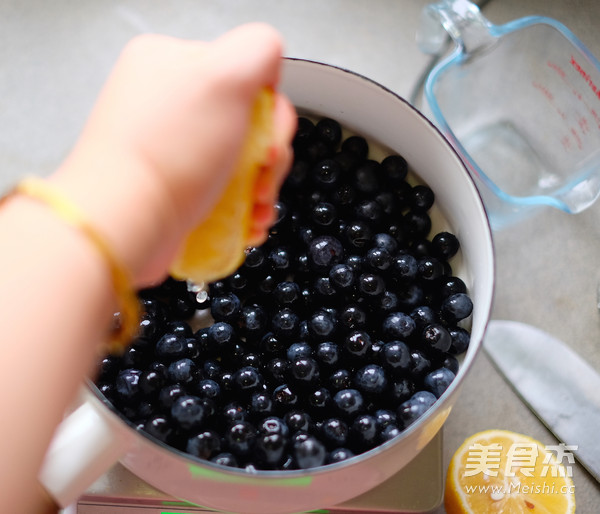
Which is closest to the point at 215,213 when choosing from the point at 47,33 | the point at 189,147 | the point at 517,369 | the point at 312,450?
the point at 189,147

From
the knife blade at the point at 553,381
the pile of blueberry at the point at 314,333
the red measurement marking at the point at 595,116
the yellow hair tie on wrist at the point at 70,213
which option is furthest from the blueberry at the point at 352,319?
the red measurement marking at the point at 595,116

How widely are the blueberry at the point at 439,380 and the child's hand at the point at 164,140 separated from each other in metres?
0.30

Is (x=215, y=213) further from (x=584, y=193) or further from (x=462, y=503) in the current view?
(x=584, y=193)

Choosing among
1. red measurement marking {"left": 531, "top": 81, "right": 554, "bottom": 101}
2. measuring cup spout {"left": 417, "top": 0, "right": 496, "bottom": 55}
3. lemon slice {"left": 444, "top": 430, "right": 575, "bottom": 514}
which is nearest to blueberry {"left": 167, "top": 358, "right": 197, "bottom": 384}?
lemon slice {"left": 444, "top": 430, "right": 575, "bottom": 514}

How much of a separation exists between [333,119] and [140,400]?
0.37m

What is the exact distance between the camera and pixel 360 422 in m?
0.60

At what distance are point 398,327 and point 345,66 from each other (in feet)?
1.61

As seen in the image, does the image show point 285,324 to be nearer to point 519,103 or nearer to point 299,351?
point 299,351

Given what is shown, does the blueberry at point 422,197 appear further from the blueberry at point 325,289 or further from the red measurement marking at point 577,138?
the red measurement marking at point 577,138

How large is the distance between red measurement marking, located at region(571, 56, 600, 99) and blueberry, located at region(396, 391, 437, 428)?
0.50 metres

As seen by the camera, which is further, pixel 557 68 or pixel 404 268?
pixel 557 68

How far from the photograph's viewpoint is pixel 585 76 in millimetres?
854

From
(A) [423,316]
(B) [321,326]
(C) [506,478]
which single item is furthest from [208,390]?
(C) [506,478]

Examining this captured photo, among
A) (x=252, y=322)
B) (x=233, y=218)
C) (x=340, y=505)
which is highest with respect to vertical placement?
(x=233, y=218)
